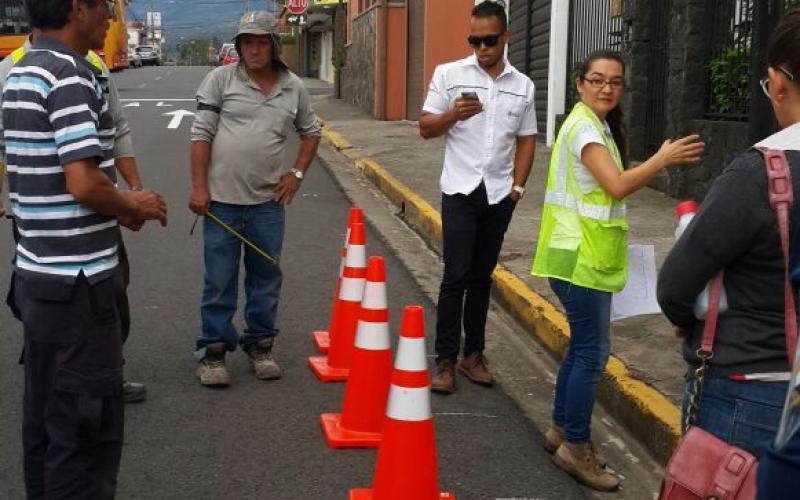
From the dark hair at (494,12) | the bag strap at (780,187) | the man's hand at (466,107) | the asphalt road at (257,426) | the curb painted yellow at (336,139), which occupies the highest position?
the dark hair at (494,12)

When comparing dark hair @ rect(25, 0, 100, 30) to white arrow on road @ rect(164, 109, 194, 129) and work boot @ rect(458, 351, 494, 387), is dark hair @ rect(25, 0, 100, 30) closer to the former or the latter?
work boot @ rect(458, 351, 494, 387)

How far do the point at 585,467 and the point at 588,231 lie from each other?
99cm

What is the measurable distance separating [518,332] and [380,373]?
7.04ft

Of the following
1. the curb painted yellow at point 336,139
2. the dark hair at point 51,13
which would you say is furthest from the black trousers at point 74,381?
the curb painted yellow at point 336,139

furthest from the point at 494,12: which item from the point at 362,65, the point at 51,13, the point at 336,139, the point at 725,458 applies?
the point at 362,65

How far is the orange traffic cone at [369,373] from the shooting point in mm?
4867

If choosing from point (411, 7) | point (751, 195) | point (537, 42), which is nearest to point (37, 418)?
point (751, 195)

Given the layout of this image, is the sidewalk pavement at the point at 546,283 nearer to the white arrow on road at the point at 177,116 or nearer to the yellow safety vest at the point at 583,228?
the yellow safety vest at the point at 583,228

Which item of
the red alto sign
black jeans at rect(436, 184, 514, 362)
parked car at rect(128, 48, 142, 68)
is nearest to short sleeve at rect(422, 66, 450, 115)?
black jeans at rect(436, 184, 514, 362)

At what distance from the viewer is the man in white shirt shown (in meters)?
5.35

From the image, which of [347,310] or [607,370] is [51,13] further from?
[607,370]

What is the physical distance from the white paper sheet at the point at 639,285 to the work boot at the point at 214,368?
7.29ft

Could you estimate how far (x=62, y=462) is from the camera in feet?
10.7

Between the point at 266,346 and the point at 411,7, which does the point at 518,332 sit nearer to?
the point at 266,346
